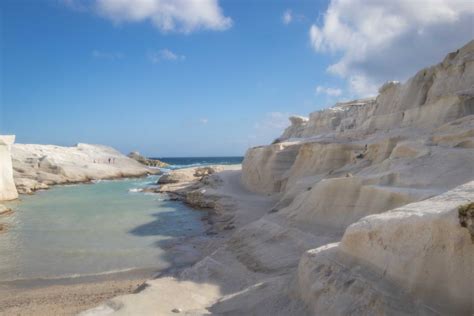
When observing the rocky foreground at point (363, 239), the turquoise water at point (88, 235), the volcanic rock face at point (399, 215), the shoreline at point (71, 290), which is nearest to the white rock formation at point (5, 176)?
the turquoise water at point (88, 235)

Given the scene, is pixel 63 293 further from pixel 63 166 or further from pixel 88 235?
pixel 63 166

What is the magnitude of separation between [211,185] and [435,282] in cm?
2123

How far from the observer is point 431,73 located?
18125 millimetres

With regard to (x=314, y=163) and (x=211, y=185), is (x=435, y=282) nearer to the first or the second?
(x=314, y=163)

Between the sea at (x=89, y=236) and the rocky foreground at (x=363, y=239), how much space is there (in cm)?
243

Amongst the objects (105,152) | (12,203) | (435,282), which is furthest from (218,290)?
(105,152)

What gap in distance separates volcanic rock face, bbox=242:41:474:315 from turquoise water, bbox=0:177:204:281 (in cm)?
494

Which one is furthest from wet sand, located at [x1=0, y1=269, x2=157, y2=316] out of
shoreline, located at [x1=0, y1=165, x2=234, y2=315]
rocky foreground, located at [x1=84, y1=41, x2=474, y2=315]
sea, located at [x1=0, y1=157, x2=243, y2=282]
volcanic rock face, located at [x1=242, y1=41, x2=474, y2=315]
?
volcanic rock face, located at [x1=242, y1=41, x2=474, y2=315]

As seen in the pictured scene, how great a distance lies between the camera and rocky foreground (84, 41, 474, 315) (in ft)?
11.6

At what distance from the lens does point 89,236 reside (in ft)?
45.7

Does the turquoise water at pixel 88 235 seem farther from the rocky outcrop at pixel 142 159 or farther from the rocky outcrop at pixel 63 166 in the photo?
the rocky outcrop at pixel 142 159

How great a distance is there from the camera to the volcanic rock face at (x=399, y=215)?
3.46 meters

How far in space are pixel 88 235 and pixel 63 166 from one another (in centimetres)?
3012

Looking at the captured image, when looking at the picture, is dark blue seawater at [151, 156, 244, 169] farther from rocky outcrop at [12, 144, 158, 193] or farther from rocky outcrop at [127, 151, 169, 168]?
rocky outcrop at [12, 144, 158, 193]
